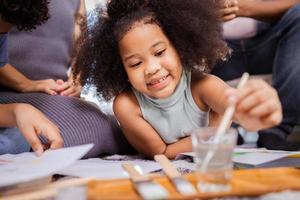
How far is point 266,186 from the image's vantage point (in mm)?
476

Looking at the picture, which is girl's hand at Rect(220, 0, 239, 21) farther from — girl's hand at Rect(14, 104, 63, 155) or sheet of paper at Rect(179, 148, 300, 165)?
girl's hand at Rect(14, 104, 63, 155)

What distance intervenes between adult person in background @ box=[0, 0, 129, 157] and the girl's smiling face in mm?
199

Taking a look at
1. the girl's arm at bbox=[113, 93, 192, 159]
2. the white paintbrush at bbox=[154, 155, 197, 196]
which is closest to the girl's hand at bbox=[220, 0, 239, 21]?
the girl's arm at bbox=[113, 93, 192, 159]

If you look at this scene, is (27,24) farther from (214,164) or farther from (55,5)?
(214,164)

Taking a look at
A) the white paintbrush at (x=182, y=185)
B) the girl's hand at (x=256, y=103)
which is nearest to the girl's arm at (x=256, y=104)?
the girl's hand at (x=256, y=103)

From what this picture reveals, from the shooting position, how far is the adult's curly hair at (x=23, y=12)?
92cm

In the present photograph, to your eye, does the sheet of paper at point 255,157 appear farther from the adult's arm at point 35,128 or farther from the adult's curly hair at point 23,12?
the adult's curly hair at point 23,12

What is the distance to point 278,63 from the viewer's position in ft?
4.22

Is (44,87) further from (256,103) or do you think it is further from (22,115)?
(256,103)

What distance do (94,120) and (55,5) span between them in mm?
569

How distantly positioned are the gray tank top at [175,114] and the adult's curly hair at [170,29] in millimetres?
72

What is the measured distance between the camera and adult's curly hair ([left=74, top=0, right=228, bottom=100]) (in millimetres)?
1025

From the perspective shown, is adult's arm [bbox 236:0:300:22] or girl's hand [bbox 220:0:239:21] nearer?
girl's hand [bbox 220:0:239:21]

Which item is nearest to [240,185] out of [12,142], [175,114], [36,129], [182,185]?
[182,185]
